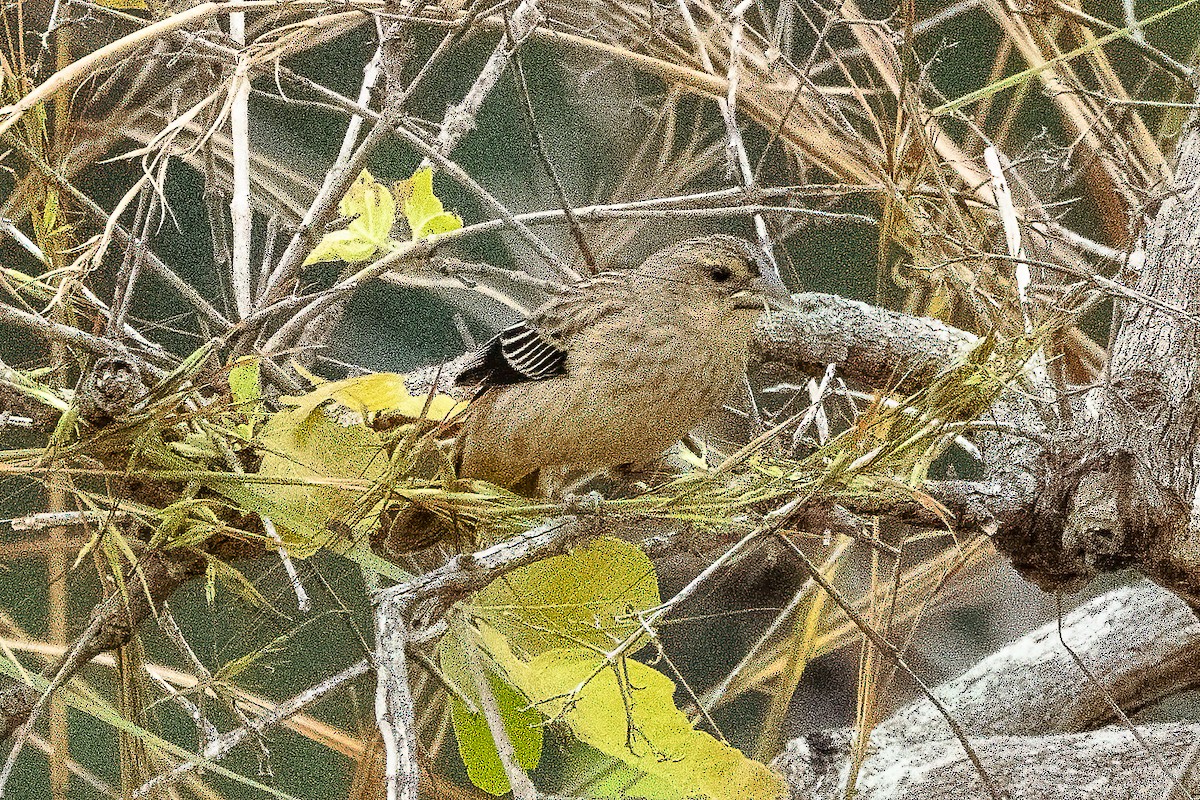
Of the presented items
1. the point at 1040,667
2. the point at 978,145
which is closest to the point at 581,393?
the point at 978,145

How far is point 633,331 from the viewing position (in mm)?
554

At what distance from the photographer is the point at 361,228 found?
68 centimetres

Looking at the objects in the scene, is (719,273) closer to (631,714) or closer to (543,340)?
(543,340)

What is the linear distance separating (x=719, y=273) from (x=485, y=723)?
0.27 m

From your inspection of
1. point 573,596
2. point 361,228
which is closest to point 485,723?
point 573,596

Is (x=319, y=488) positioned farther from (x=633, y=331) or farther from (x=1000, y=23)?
(x=1000, y=23)

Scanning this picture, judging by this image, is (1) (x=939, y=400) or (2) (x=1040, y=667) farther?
(2) (x=1040, y=667)

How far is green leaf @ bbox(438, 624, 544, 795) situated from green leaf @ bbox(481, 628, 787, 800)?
1 cm

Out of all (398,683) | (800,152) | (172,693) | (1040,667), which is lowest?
(1040,667)

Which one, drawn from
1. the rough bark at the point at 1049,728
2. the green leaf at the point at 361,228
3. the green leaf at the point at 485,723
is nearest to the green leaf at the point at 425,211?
the green leaf at the point at 361,228

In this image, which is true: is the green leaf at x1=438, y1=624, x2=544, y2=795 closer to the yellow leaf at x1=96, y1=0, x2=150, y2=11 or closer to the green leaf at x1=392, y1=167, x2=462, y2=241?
the green leaf at x1=392, y1=167, x2=462, y2=241

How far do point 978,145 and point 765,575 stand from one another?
0.33m

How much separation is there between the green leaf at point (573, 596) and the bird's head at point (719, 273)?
14 centimetres

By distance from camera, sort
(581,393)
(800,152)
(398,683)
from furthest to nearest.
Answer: (800,152), (581,393), (398,683)
